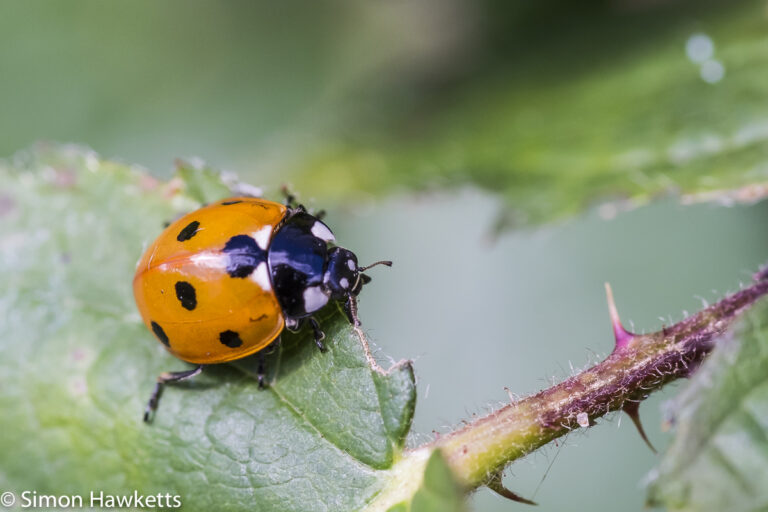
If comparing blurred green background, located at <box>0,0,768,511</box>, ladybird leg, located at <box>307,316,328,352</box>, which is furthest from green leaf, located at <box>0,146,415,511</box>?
blurred green background, located at <box>0,0,768,511</box>

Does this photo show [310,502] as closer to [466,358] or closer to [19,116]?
[466,358]

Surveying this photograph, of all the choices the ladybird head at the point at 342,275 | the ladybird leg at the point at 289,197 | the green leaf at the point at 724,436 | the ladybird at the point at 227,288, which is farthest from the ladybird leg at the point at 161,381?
the green leaf at the point at 724,436

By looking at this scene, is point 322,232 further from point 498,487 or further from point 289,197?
point 498,487

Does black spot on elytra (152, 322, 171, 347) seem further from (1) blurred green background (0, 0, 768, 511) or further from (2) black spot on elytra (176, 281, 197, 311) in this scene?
(1) blurred green background (0, 0, 768, 511)

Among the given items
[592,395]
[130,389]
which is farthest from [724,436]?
[130,389]

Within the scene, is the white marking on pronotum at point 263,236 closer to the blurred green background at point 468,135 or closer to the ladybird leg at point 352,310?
the ladybird leg at point 352,310
